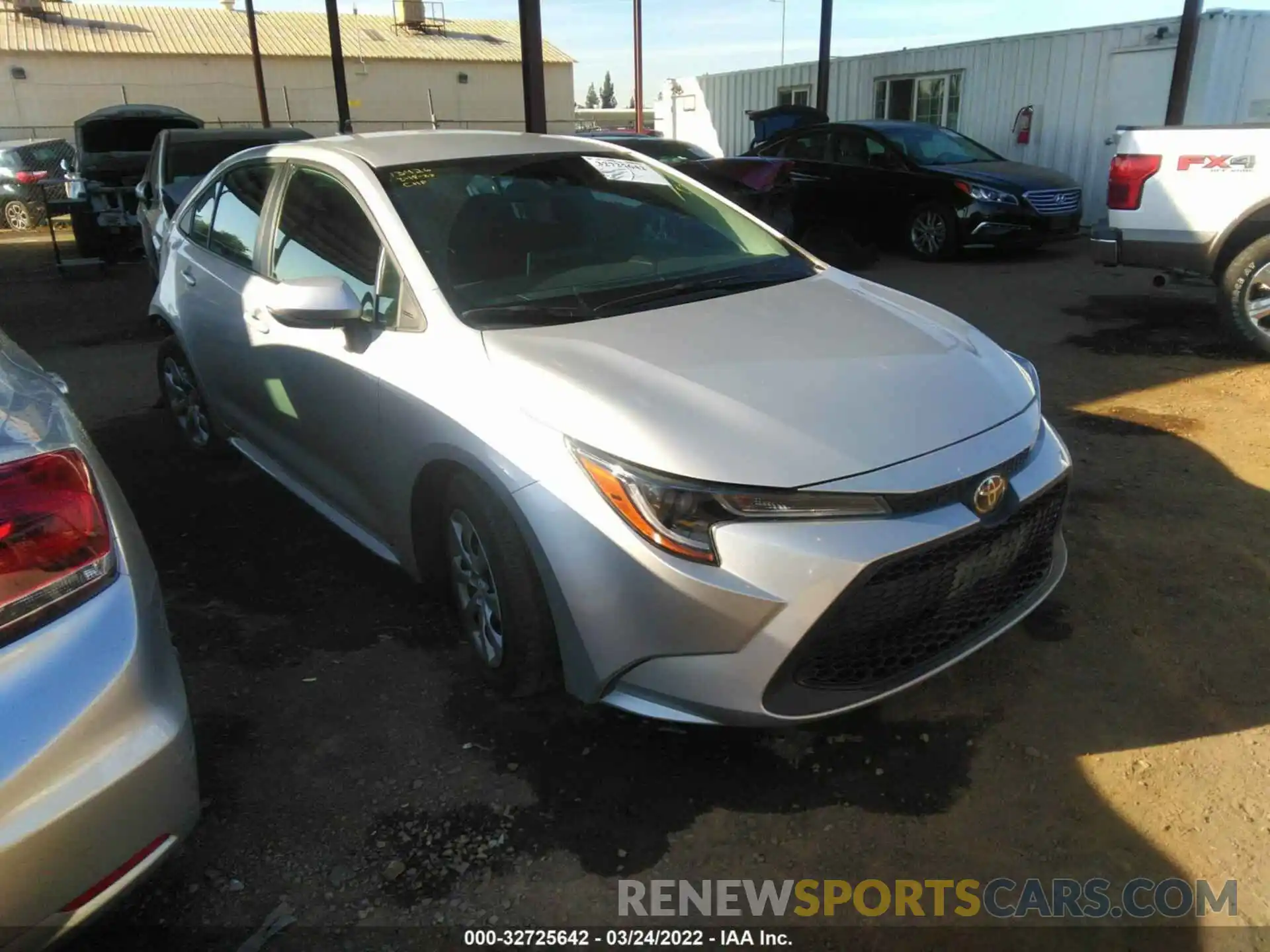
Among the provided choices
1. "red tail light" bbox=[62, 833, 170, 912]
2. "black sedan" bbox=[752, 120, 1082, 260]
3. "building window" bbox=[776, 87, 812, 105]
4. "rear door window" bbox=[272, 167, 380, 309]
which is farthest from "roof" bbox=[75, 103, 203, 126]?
"red tail light" bbox=[62, 833, 170, 912]

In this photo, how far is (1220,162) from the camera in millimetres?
5980

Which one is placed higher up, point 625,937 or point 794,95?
point 794,95

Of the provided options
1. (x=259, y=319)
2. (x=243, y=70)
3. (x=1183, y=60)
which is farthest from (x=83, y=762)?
(x=243, y=70)

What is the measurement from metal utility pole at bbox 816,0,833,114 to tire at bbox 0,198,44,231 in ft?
45.1

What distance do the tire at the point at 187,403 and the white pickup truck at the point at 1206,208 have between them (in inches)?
226

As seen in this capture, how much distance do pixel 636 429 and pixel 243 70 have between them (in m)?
37.4

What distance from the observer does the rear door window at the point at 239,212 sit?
13.0 ft

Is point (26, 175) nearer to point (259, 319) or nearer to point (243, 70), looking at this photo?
point (259, 319)

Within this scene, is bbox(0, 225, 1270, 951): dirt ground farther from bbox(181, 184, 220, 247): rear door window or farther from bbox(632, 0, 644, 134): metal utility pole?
bbox(632, 0, 644, 134): metal utility pole

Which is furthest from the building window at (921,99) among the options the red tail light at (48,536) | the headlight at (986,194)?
the red tail light at (48,536)

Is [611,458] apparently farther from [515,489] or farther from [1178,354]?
[1178,354]

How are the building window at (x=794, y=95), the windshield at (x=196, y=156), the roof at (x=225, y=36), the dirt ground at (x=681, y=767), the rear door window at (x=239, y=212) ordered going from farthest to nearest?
the roof at (x=225, y=36), the building window at (x=794, y=95), the windshield at (x=196, y=156), the rear door window at (x=239, y=212), the dirt ground at (x=681, y=767)

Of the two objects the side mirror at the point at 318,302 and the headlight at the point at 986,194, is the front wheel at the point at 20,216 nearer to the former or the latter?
the headlight at the point at 986,194

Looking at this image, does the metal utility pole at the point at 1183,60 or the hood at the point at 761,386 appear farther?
the metal utility pole at the point at 1183,60
